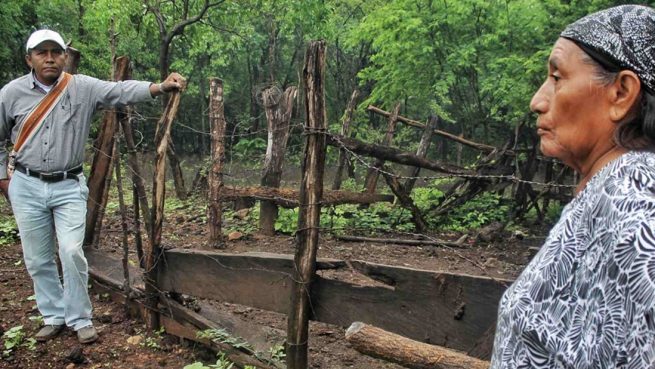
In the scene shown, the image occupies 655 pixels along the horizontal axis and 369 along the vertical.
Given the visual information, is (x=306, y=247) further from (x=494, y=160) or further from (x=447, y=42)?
(x=447, y=42)

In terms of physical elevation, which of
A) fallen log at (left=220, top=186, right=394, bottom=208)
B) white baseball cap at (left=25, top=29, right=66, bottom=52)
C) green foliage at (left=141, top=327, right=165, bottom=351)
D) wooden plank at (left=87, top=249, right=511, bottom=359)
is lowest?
green foliage at (left=141, top=327, right=165, bottom=351)

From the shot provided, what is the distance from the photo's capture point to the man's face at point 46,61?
12.5ft

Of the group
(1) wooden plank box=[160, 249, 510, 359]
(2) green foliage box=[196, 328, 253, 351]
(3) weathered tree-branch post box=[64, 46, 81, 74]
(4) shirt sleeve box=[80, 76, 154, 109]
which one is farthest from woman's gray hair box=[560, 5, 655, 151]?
(3) weathered tree-branch post box=[64, 46, 81, 74]

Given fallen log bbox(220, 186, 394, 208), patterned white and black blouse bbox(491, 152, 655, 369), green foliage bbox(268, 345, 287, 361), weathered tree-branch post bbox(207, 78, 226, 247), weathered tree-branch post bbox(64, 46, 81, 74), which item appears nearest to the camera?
patterned white and black blouse bbox(491, 152, 655, 369)

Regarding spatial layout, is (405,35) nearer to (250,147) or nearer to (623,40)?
(623,40)

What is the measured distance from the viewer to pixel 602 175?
3.20ft

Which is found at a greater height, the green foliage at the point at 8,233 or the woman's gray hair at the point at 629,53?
the woman's gray hair at the point at 629,53

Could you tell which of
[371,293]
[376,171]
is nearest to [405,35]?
[376,171]

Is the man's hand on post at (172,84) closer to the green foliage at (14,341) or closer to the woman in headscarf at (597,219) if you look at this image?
the green foliage at (14,341)

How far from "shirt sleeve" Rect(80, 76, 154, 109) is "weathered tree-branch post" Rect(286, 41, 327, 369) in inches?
56.4

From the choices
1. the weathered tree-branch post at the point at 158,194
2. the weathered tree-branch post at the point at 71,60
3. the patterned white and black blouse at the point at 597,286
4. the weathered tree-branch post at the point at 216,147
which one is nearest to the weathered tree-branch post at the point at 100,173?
the weathered tree-branch post at the point at 71,60

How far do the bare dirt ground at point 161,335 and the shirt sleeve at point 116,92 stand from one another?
1.77m

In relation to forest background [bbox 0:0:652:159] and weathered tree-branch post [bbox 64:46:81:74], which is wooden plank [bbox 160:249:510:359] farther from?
weathered tree-branch post [bbox 64:46:81:74]

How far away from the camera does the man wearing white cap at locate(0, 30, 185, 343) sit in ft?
12.5
